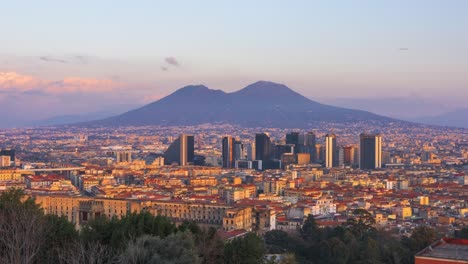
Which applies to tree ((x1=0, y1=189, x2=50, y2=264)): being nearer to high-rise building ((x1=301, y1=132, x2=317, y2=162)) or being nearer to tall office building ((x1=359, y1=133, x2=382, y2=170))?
tall office building ((x1=359, y1=133, x2=382, y2=170))

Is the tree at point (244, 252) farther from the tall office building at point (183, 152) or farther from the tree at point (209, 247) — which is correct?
the tall office building at point (183, 152)

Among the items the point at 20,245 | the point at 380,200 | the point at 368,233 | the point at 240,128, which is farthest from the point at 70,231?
the point at 240,128

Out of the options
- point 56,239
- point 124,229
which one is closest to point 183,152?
point 56,239

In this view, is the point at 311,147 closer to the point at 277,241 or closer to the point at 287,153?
the point at 287,153

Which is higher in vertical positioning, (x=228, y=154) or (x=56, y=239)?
(x=56, y=239)

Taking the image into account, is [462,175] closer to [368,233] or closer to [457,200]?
[457,200]

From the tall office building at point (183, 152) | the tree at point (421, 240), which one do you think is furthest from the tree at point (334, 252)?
the tall office building at point (183, 152)
